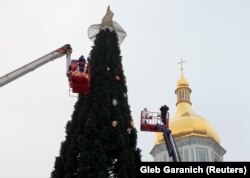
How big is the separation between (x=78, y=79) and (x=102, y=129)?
241 cm

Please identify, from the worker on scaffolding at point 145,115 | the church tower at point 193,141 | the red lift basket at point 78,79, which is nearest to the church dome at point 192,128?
the church tower at point 193,141

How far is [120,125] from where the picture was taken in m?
25.7

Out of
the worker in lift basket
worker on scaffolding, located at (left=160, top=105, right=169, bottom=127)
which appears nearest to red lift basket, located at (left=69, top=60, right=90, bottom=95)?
the worker in lift basket

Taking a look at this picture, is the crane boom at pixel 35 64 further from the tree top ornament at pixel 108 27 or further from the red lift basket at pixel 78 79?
the tree top ornament at pixel 108 27

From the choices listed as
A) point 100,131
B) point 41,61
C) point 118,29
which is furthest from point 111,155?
point 118,29

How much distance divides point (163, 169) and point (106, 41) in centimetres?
930

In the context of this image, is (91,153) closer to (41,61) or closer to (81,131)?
(81,131)

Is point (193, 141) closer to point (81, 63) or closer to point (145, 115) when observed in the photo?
point (145, 115)

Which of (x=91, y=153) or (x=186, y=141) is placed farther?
(x=186, y=141)

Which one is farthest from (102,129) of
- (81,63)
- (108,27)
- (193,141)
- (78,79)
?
(193,141)

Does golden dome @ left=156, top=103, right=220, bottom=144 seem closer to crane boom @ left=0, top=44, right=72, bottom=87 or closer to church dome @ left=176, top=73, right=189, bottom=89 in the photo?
church dome @ left=176, top=73, right=189, bottom=89

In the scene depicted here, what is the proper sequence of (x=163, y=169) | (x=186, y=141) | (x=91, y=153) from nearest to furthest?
(x=163, y=169) → (x=91, y=153) → (x=186, y=141)

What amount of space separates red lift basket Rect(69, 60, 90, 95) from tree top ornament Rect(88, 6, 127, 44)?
456 cm

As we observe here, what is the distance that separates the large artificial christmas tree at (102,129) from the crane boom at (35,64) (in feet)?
4.26
